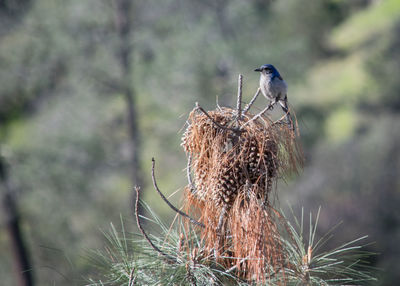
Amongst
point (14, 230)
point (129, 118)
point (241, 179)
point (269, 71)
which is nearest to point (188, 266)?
point (241, 179)

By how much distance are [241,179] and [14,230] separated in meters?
10.5

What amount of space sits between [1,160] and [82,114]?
6.95 feet

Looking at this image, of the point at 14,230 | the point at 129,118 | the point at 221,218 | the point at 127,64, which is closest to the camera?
the point at 221,218

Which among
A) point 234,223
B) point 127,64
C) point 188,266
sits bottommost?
point 188,266

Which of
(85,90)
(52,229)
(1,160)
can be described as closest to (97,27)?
(85,90)

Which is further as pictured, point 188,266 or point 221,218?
point 221,218

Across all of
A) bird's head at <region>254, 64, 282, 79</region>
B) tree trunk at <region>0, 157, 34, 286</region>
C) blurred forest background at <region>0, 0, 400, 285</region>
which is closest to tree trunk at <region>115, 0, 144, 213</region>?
blurred forest background at <region>0, 0, 400, 285</region>

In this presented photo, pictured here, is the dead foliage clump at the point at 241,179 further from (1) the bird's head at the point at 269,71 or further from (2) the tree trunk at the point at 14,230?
(2) the tree trunk at the point at 14,230

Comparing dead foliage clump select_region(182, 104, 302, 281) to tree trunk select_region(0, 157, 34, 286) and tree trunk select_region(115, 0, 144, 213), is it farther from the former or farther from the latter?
tree trunk select_region(115, 0, 144, 213)

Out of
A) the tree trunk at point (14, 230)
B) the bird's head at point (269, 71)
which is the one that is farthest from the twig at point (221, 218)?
the tree trunk at point (14, 230)

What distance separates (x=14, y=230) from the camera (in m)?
11.2

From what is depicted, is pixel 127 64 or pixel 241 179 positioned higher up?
pixel 127 64

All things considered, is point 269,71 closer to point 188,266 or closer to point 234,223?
point 234,223

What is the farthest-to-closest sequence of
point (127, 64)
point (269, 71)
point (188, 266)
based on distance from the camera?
1. point (127, 64)
2. point (269, 71)
3. point (188, 266)
